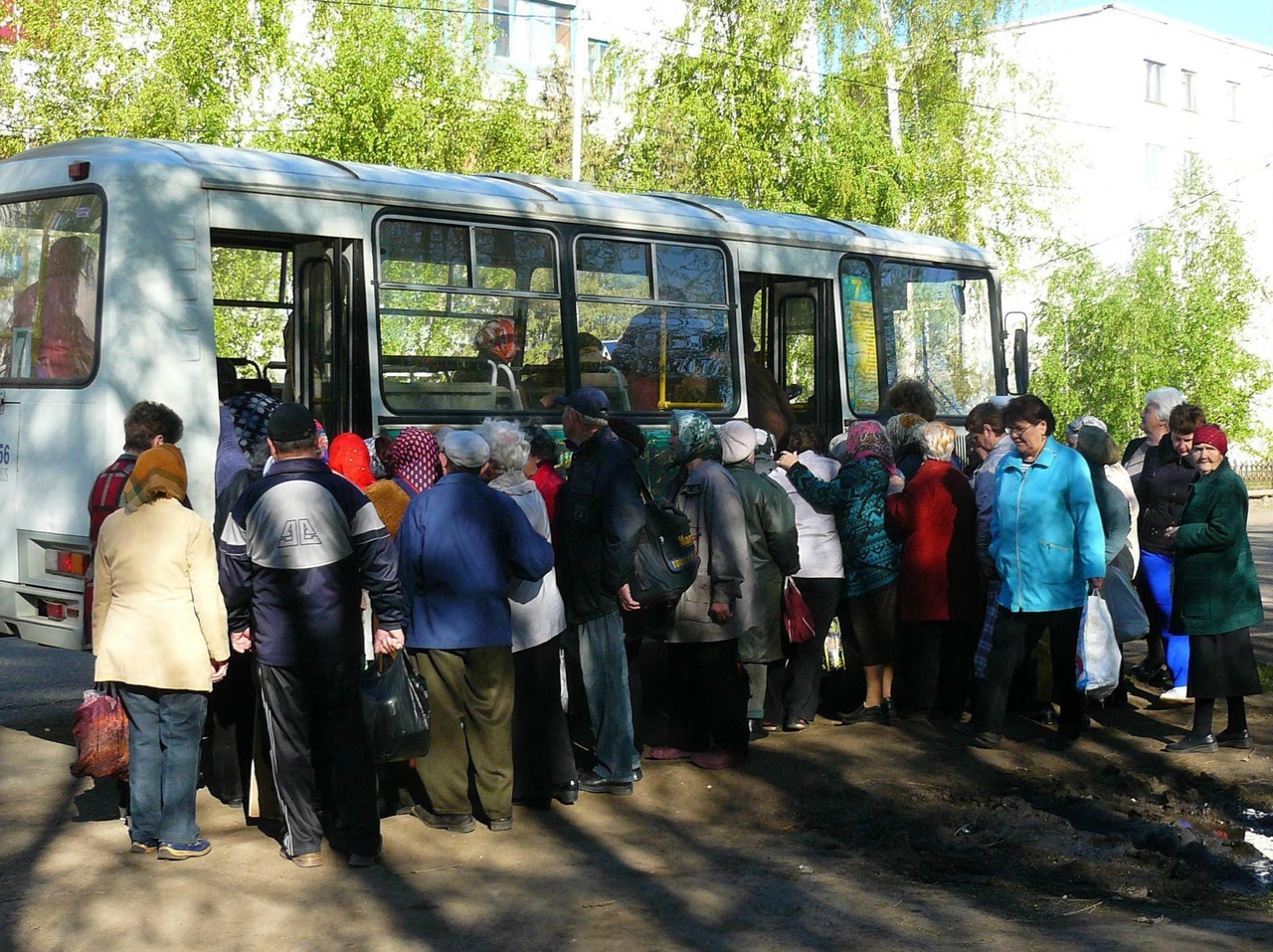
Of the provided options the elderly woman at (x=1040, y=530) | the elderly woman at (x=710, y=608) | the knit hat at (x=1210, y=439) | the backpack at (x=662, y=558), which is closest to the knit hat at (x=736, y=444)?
the elderly woman at (x=710, y=608)

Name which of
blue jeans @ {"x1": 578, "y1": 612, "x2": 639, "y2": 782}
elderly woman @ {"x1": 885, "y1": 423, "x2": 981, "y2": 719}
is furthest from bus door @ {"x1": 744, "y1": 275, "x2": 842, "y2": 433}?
blue jeans @ {"x1": 578, "y1": 612, "x2": 639, "y2": 782}

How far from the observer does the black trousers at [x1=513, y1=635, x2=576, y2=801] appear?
766 centimetres

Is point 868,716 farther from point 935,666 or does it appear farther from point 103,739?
point 103,739

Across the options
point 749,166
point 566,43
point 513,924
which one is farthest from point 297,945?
point 566,43

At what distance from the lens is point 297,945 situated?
564cm

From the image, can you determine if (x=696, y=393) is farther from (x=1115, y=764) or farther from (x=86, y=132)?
(x=86, y=132)

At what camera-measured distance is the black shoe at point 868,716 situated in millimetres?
9719

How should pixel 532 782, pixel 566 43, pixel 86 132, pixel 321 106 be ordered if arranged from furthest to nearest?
pixel 566 43 → pixel 321 106 → pixel 86 132 → pixel 532 782

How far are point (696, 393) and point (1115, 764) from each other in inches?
161

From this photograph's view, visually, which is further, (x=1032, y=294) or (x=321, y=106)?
(x=1032, y=294)

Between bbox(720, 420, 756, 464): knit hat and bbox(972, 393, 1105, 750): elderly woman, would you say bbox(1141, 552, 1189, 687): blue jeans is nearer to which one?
bbox(972, 393, 1105, 750): elderly woman

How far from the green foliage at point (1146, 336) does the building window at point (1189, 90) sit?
43.9 ft

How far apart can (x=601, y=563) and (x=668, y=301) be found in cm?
372

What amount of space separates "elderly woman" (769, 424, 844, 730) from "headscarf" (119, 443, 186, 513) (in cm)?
388
